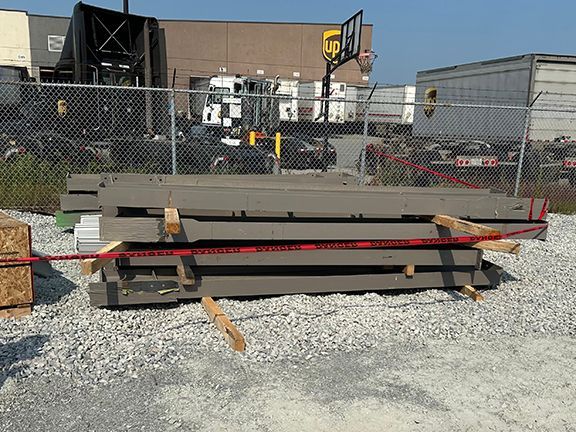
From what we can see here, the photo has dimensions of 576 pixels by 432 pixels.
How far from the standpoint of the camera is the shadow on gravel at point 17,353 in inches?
140

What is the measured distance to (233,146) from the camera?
36.6ft

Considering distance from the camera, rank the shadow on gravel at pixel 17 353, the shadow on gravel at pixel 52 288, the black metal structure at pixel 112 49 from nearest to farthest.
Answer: the shadow on gravel at pixel 17 353, the shadow on gravel at pixel 52 288, the black metal structure at pixel 112 49

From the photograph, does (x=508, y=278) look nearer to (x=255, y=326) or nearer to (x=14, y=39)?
(x=255, y=326)

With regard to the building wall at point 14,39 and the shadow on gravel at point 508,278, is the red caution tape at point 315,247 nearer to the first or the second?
the shadow on gravel at point 508,278

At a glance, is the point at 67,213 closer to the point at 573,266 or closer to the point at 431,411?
the point at 431,411

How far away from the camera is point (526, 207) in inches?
211

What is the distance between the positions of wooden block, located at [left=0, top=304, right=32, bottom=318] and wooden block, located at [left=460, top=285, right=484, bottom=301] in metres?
4.33

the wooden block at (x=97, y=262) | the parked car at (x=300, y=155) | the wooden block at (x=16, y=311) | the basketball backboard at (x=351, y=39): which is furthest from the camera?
the parked car at (x=300, y=155)

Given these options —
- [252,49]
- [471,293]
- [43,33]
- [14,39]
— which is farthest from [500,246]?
[252,49]

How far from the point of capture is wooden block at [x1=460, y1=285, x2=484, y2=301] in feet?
17.6

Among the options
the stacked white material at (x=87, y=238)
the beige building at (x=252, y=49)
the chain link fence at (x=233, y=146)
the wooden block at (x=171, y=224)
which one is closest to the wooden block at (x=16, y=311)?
the wooden block at (x=171, y=224)

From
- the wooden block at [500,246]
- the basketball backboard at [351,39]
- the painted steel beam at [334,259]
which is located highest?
the basketball backboard at [351,39]

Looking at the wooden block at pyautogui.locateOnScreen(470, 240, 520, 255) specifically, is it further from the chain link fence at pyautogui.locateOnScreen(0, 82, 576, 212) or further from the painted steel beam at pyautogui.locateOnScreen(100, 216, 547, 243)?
the chain link fence at pyautogui.locateOnScreen(0, 82, 576, 212)

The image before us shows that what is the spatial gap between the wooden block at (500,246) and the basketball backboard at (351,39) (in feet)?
29.2
